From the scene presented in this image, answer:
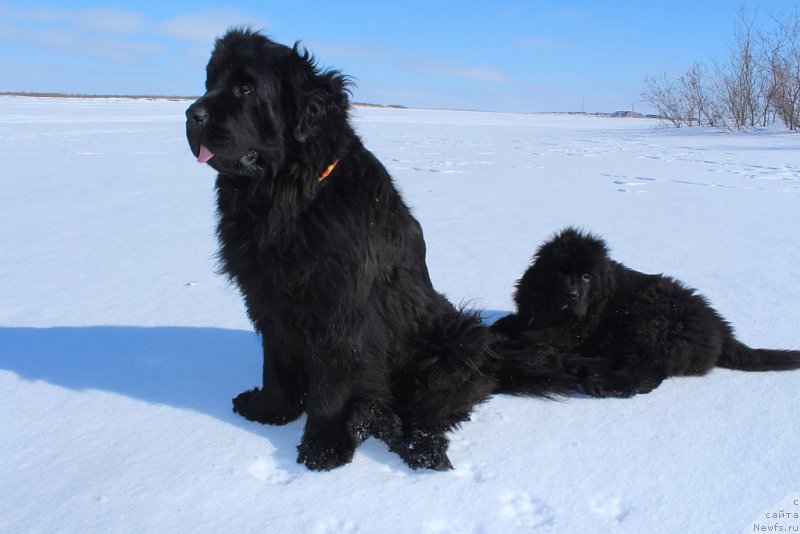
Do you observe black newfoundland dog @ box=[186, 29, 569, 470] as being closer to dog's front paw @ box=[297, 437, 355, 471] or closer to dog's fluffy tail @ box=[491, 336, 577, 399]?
dog's front paw @ box=[297, 437, 355, 471]

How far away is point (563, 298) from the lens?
2982 millimetres

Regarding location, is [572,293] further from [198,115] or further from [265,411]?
[198,115]

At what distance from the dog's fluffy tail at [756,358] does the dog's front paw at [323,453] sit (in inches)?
73.4

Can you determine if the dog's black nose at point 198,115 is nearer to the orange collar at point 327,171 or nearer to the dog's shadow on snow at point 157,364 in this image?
the orange collar at point 327,171

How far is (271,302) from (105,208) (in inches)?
206

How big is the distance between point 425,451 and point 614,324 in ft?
4.80

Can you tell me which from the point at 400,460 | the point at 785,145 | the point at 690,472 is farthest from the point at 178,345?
the point at 785,145

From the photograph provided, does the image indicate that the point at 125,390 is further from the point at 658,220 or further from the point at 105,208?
the point at 658,220

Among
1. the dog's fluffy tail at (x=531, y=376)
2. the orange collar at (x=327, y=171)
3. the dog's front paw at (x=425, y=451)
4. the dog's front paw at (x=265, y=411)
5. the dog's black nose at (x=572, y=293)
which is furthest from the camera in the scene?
the dog's black nose at (x=572, y=293)

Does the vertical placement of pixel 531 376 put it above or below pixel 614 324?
below

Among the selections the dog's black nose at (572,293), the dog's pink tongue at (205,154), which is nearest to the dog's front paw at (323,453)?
the dog's pink tongue at (205,154)

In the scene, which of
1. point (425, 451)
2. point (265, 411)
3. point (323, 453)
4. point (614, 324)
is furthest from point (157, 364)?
point (614, 324)

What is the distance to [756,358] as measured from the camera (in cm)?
265

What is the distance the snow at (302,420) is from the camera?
5.79 feet
